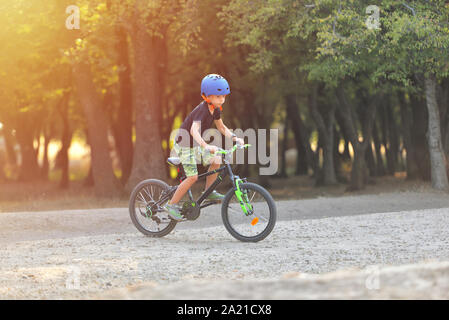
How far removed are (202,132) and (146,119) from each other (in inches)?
474

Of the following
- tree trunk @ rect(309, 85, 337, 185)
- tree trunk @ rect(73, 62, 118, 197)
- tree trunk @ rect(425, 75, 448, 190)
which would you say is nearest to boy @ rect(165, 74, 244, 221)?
tree trunk @ rect(425, 75, 448, 190)

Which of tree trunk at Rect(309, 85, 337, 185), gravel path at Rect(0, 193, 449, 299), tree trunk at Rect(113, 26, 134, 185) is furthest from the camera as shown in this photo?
tree trunk at Rect(309, 85, 337, 185)

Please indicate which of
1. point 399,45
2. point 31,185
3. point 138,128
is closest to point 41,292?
point 399,45

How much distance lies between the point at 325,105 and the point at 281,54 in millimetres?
8197

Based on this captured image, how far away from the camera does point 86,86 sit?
68.6ft

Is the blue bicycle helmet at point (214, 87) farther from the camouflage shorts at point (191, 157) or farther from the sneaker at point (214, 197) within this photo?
the sneaker at point (214, 197)

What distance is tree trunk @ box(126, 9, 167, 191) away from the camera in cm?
2064

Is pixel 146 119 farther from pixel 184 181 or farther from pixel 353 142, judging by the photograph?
pixel 184 181

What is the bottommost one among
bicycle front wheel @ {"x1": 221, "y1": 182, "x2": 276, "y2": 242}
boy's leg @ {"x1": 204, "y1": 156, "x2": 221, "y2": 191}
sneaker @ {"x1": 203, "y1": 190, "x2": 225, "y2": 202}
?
bicycle front wheel @ {"x1": 221, "y1": 182, "x2": 276, "y2": 242}

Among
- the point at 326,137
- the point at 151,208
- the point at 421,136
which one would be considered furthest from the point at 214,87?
the point at 326,137

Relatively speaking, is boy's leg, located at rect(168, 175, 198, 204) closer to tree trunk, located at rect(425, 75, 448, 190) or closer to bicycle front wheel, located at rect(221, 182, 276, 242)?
bicycle front wheel, located at rect(221, 182, 276, 242)

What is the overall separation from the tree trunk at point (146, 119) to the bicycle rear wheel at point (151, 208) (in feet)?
34.9

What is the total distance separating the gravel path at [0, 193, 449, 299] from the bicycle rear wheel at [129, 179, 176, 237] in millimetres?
169

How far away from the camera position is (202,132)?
8977 millimetres
